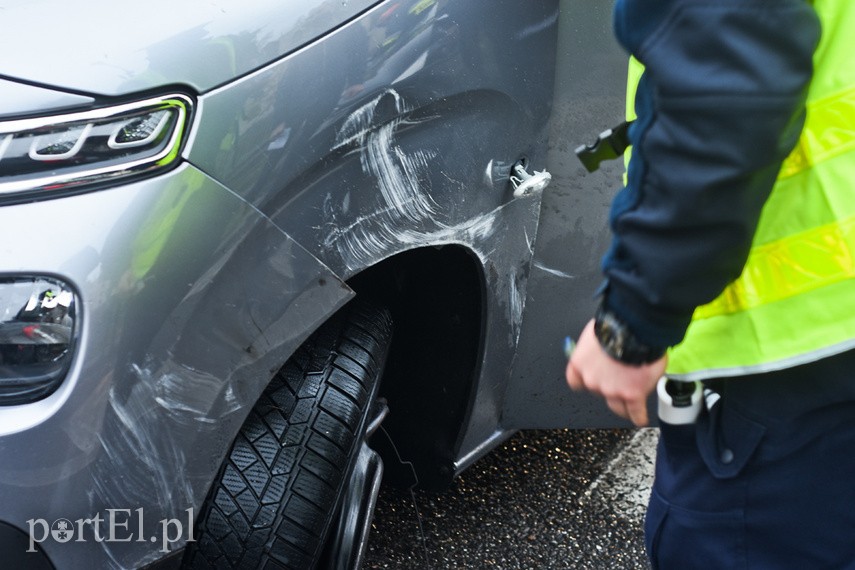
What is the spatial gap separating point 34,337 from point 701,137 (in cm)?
87

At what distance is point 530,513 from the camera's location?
2645mm

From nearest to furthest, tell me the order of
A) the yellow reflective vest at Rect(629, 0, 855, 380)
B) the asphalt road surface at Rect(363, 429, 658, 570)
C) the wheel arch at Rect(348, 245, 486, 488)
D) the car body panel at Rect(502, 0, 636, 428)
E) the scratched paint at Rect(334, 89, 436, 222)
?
the yellow reflective vest at Rect(629, 0, 855, 380)
the scratched paint at Rect(334, 89, 436, 222)
the car body panel at Rect(502, 0, 636, 428)
the wheel arch at Rect(348, 245, 486, 488)
the asphalt road surface at Rect(363, 429, 658, 570)

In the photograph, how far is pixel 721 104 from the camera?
3.22 ft

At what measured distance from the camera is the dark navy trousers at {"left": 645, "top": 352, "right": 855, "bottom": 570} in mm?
1169

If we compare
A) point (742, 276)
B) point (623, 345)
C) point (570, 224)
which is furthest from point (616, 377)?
point (570, 224)

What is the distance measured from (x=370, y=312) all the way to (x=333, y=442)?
0.28m

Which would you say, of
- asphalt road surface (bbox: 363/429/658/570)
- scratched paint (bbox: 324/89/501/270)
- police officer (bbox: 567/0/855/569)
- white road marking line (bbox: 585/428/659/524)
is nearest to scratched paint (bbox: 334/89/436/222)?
scratched paint (bbox: 324/89/501/270)

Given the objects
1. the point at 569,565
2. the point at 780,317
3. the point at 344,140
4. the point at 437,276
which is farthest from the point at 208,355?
the point at 569,565

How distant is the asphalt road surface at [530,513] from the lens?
98.9 inches

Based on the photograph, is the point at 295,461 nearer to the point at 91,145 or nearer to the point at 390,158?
the point at 390,158

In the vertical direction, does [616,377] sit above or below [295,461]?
above

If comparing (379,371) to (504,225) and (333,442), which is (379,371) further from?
(504,225)

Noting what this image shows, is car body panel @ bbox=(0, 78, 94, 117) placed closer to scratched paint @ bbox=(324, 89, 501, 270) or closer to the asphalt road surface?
scratched paint @ bbox=(324, 89, 501, 270)

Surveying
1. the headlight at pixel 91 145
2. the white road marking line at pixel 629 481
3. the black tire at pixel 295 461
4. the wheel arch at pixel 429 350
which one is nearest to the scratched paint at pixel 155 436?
the black tire at pixel 295 461
